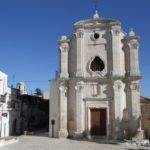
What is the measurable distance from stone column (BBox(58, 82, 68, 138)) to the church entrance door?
2473 mm

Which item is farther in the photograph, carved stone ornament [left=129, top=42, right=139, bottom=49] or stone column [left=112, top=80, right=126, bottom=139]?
carved stone ornament [left=129, top=42, right=139, bottom=49]

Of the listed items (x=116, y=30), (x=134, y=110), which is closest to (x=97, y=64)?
(x=116, y=30)

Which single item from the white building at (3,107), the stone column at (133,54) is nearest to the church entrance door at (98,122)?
the stone column at (133,54)

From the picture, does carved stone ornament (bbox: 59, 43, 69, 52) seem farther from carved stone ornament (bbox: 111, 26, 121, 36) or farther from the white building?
the white building

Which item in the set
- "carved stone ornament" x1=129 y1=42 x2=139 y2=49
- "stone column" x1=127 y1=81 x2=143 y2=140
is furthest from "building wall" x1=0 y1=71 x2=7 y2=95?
"carved stone ornament" x1=129 y1=42 x2=139 y2=49

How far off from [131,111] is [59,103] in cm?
657

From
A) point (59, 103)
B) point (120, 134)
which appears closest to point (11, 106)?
point (59, 103)

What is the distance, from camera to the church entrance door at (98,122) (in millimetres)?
28234

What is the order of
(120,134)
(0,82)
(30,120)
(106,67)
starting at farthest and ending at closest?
(30,120) → (0,82) → (106,67) → (120,134)

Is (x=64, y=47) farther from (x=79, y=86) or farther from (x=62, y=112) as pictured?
(x=62, y=112)

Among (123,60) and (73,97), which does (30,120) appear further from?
(123,60)

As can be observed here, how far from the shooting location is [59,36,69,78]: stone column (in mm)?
29469

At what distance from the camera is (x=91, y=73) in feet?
95.2

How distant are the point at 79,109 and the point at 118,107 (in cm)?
349
